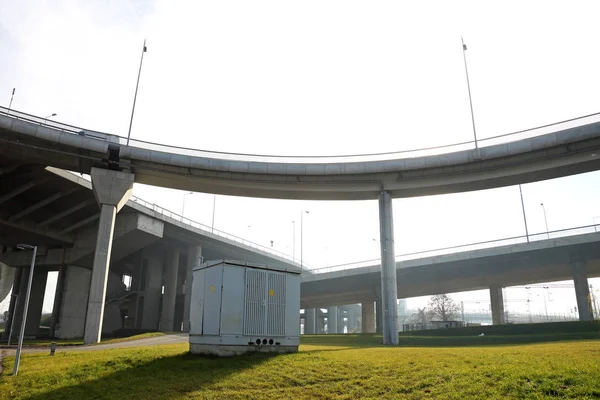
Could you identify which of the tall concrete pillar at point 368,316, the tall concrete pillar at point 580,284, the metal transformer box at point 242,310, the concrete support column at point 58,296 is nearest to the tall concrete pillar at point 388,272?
the metal transformer box at point 242,310

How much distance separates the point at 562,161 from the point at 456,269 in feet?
98.8

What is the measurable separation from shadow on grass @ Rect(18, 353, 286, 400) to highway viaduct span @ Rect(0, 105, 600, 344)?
2146 centimetres

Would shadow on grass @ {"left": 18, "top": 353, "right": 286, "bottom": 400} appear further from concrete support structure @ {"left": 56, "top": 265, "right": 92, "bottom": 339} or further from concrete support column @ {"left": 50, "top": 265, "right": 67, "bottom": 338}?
concrete support column @ {"left": 50, "top": 265, "right": 67, "bottom": 338}

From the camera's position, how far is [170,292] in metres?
71.8

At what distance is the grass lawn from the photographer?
1220 cm

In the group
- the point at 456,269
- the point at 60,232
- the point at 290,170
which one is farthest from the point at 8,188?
the point at 456,269

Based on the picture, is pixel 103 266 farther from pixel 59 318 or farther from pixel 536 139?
pixel 536 139

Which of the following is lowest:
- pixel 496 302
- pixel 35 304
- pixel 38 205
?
pixel 35 304

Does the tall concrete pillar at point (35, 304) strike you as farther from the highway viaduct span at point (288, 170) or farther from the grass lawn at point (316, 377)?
the grass lawn at point (316, 377)

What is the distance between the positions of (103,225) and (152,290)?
3710 centimetres

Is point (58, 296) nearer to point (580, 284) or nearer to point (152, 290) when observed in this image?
point (152, 290)

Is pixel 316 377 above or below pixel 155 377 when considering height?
above

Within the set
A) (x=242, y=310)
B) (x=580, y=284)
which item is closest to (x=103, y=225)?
(x=242, y=310)

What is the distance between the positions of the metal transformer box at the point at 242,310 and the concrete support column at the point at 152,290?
178ft
